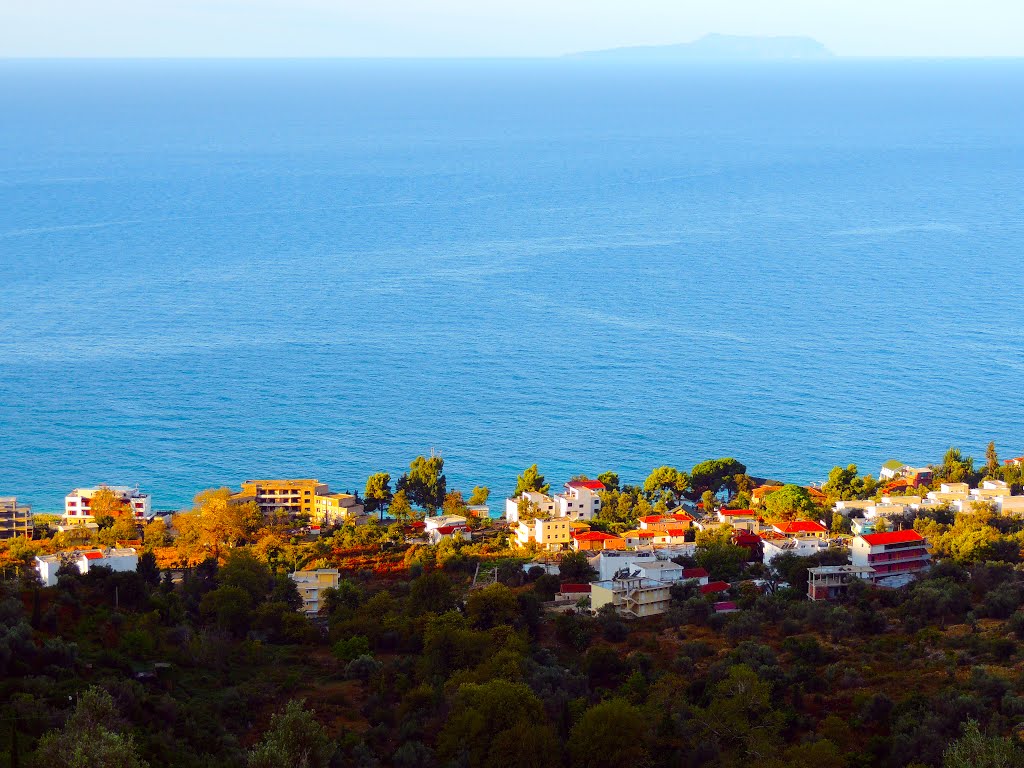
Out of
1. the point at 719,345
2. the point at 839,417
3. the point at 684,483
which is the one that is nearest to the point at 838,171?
the point at 719,345

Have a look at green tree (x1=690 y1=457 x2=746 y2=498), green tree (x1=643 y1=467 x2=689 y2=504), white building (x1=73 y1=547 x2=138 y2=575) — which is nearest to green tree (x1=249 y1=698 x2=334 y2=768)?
white building (x1=73 y1=547 x2=138 y2=575)

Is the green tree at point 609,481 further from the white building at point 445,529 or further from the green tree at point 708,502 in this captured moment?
the white building at point 445,529

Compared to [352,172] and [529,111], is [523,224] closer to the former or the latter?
[352,172]

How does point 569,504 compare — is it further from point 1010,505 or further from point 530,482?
point 1010,505

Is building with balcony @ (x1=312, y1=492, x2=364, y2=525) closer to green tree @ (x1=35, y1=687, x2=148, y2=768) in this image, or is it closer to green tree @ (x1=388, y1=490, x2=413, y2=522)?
green tree @ (x1=388, y1=490, x2=413, y2=522)

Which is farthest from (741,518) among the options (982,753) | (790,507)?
(982,753)

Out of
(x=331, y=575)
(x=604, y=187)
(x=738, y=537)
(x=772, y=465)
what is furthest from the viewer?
(x=604, y=187)

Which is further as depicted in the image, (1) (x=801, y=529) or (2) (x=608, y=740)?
(1) (x=801, y=529)
